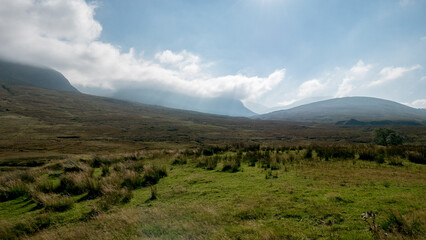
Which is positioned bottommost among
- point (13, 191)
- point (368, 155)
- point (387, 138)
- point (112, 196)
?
point (13, 191)

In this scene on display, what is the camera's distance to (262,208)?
5281 mm

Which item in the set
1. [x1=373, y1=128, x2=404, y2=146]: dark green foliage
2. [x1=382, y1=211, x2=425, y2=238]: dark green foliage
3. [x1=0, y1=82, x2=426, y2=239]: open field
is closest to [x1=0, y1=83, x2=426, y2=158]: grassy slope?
[x1=373, y1=128, x2=404, y2=146]: dark green foliage

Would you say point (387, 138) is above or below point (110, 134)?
above

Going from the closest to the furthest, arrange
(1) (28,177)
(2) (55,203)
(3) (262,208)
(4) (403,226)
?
(4) (403,226) < (3) (262,208) < (2) (55,203) < (1) (28,177)

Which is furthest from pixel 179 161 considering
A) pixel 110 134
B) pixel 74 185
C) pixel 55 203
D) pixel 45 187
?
pixel 110 134

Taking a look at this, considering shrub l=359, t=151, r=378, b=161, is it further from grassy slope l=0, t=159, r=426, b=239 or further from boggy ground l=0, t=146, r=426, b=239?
grassy slope l=0, t=159, r=426, b=239

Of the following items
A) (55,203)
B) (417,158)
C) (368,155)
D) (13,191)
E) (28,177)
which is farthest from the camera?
(368,155)

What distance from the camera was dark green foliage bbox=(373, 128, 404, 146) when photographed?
25.1m

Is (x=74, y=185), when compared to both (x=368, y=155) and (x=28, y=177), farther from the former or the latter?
(x=368, y=155)

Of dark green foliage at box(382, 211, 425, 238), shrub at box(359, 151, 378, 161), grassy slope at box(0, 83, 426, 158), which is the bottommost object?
grassy slope at box(0, 83, 426, 158)

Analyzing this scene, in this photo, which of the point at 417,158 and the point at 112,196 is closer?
the point at 112,196

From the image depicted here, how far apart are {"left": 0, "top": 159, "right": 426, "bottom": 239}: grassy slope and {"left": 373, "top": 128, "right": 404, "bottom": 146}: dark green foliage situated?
23371mm

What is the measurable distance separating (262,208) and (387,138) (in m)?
31.4

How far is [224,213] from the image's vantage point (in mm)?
5129
